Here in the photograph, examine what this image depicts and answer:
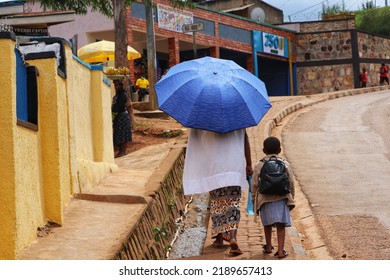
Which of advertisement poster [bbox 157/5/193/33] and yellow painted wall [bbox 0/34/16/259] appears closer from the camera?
yellow painted wall [bbox 0/34/16/259]

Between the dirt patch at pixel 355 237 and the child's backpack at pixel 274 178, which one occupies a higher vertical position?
the child's backpack at pixel 274 178

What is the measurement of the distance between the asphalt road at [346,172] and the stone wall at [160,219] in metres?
1.69

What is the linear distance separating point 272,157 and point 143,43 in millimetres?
21702

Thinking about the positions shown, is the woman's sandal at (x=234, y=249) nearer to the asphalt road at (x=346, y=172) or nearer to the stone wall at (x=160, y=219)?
the stone wall at (x=160, y=219)

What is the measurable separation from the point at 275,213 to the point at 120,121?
7423mm

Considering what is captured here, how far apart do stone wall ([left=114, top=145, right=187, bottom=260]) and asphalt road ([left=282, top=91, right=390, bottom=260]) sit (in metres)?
1.69

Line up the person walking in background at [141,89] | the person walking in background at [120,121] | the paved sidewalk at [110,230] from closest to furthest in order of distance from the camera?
the paved sidewalk at [110,230]
the person walking in background at [120,121]
the person walking in background at [141,89]

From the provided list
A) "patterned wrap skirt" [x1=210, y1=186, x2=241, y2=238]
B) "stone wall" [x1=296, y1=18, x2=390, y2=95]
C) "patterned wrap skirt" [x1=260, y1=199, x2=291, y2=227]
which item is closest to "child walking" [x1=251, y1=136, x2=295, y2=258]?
"patterned wrap skirt" [x1=260, y1=199, x2=291, y2=227]

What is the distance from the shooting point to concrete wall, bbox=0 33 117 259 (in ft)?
19.9

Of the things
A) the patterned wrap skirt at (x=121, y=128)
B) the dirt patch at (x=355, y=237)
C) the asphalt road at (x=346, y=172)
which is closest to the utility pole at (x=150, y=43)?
the asphalt road at (x=346, y=172)

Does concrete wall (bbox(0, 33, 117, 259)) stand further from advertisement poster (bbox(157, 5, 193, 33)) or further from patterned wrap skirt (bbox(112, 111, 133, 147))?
advertisement poster (bbox(157, 5, 193, 33))

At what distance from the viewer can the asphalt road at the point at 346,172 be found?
327 inches

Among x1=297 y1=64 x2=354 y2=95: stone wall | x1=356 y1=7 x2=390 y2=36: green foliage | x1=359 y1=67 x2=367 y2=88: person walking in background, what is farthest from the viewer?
x1=356 y1=7 x2=390 y2=36: green foliage

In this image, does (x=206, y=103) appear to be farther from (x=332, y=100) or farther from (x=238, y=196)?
(x=332, y=100)
